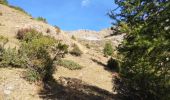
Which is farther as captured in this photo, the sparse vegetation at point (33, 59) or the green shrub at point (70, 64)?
the green shrub at point (70, 64)

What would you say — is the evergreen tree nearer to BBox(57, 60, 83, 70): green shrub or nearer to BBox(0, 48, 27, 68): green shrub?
BBox(0, 48, 27, 68): green shrub

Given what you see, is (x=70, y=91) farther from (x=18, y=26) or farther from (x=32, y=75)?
(x=18, y=26)

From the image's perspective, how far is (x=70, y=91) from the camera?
2114 cm

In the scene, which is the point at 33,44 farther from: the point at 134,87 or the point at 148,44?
the point at 148,44

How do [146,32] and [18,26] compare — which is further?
[18,26]

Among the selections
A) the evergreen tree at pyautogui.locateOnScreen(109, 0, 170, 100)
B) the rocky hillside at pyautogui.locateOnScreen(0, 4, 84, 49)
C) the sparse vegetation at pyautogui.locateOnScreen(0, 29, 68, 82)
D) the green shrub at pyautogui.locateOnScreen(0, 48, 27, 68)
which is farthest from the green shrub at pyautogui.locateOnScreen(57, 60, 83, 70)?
the evergreen tree at pyautogui.locateOnScreen(109, 0, 170, 100)

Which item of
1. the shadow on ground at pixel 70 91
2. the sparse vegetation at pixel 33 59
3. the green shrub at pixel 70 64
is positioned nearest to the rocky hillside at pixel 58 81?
the shadow on ground at pixel 70 91

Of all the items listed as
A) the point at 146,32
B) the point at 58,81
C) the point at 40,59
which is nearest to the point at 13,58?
the point at 40,59

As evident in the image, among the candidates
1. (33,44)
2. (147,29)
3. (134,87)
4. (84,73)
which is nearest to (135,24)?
(147,29)

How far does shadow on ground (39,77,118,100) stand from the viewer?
19969 millimetres

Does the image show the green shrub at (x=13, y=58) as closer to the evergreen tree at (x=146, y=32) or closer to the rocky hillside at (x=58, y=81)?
the rocky hillside at (x=58, y=81)

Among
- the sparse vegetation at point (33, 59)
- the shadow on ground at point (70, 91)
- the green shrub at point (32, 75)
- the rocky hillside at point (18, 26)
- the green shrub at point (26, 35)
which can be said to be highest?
the rocky hillside at point (18, 26)

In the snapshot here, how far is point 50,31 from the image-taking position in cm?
3597

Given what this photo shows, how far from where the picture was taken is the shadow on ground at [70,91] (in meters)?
20.0
